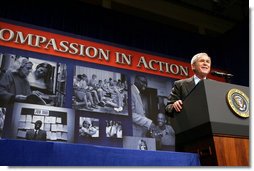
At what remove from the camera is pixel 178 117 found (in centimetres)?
135

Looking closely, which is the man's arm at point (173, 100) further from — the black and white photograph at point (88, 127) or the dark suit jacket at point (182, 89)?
the black and white photograph at point (88, 127)

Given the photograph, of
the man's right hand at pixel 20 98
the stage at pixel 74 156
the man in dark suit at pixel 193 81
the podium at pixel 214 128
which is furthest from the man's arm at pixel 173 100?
the man's right hand at pixel 20 98

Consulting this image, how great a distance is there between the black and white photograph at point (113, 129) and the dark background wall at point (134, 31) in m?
1.33

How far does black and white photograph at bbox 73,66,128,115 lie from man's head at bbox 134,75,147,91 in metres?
0.18

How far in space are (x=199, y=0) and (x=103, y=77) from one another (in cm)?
302

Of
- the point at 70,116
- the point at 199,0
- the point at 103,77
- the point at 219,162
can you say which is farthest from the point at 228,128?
the point at 199,0

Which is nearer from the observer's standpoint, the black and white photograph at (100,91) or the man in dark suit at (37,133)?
the man in dark suit at (37,133)

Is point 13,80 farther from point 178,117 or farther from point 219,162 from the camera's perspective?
point 219,162

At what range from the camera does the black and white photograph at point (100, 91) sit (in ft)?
10.7

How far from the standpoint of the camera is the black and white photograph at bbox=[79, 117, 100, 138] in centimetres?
311

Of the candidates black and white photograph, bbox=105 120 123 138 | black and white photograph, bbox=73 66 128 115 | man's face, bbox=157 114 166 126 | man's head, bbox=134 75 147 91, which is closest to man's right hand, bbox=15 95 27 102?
black and white photograph, bbox=73 66 128 115

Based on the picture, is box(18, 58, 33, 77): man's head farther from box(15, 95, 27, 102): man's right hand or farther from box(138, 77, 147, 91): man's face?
box(138, 77, 147, 91): man's face

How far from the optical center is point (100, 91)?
3.40m

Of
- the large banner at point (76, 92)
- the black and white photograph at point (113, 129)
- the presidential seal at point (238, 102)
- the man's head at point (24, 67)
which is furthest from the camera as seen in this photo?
the black and white photograph at point (113, 129)
